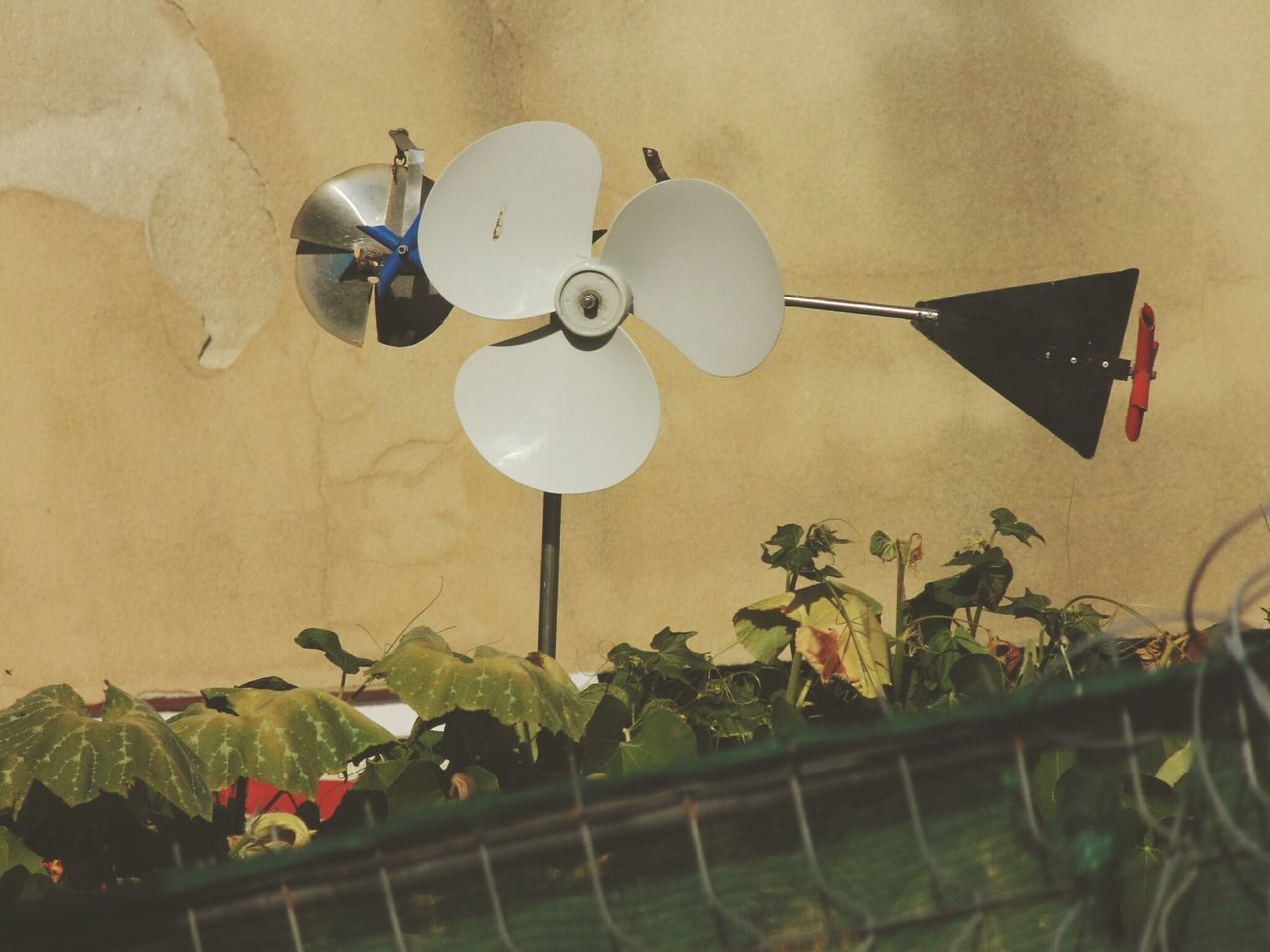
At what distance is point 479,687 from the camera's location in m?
2.40

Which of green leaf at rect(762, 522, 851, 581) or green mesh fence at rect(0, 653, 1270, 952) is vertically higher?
green leaf at rect(762, 522, 851, 581)

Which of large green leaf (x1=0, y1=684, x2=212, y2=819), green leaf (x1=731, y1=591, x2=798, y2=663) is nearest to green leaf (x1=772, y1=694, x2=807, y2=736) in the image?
green leaf (x1=731, y1=591, x2=798, y2=663)

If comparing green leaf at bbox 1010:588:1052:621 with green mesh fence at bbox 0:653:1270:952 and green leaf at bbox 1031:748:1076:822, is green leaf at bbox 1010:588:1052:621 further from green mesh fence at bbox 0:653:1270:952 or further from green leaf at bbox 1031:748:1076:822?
green mesh fence at bbox 0:653:1270:952

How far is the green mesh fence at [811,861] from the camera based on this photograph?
154cm

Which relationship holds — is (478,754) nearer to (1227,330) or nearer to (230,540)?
(230,540)

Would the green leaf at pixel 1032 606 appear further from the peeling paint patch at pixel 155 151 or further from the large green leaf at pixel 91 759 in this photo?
the peeling paint patch at pixel 155 151

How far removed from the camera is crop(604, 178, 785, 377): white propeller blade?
9.20 ft

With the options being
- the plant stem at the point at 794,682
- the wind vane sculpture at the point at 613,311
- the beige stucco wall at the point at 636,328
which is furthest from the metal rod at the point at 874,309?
the beige stucco wall at the point at 636,328

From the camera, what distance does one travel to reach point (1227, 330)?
4332 millimetres

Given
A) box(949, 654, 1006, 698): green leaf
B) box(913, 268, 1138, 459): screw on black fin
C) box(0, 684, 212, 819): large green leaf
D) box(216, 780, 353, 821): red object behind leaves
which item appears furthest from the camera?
box(216, 780, 353, 821): red object behind leaves

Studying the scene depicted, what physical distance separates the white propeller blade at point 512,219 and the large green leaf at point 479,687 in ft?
2.62

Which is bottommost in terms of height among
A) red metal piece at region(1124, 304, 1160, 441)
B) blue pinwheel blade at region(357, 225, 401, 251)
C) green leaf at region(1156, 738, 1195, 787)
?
green leaf at region(1156, 738, 1195, 787)

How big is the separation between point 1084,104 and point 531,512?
2.14 metres

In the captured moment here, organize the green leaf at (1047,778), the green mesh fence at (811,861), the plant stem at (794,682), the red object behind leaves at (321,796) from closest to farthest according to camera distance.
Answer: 1. the green mesh fence at (811,861)
2. the green leaf at (1047,778)
3. the plant stem at (794,682)
4. the red object behind leaves at (321,796)
